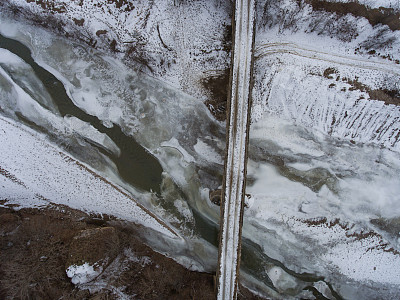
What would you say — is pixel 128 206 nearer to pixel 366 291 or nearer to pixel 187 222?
pixel 187 222

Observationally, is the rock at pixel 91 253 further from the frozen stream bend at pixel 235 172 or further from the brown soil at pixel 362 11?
the brown soil at pixel 362 11

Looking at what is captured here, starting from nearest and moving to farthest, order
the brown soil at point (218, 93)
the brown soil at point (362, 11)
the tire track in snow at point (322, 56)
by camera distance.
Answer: the brown soil at point (362, 11), the tire track in snow at point (322, 56), the brown soil at point (218, 93)

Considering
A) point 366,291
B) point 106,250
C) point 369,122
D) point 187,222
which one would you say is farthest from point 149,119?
point 366,291

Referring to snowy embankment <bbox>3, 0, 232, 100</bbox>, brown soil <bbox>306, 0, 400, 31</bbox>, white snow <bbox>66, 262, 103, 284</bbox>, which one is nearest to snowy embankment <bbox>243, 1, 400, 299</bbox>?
brown soil <bbox>306, 0, 400, 31</bbox>

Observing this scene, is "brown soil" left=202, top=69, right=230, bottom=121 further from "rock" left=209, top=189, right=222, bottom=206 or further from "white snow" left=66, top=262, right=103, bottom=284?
"white snow" left=66, top=262, right=103, bottom=284

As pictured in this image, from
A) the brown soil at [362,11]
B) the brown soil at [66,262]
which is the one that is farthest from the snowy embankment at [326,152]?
the brown soil at [66,262]

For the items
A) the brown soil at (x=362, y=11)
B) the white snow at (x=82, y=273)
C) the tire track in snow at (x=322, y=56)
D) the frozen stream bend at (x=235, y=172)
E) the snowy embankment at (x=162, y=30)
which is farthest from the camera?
the snowy embankment at (x=162, y=30)
